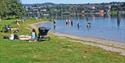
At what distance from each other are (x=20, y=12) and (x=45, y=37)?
114304 millimetres

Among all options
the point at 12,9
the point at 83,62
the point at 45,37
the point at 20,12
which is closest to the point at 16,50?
the point at 83,62

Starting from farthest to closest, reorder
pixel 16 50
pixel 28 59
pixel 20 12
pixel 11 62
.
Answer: pixel 20 12
pixel 16 50
pixel 28 59
pixel 11 62

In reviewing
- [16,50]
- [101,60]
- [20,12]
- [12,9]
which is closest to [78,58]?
[101,60]

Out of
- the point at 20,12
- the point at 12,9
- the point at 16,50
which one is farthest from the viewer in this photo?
the point at 20,12

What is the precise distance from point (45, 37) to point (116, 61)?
1516 cm

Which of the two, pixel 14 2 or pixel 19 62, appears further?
pixel 14 2

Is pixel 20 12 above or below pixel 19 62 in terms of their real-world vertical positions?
below

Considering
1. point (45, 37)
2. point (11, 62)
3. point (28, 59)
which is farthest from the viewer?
point (45, 37)

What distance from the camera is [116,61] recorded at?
23.9m

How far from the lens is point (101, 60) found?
2359 centimetres

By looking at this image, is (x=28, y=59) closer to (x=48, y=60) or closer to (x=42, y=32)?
(x=48, y=60)

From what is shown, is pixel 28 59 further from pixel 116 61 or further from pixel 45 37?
pixel 45 37

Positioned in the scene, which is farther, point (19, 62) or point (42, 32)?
point (42, 32)

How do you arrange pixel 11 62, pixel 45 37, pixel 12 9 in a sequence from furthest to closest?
pixel 12 9 < pixel 45 37 < pixel 11 62
